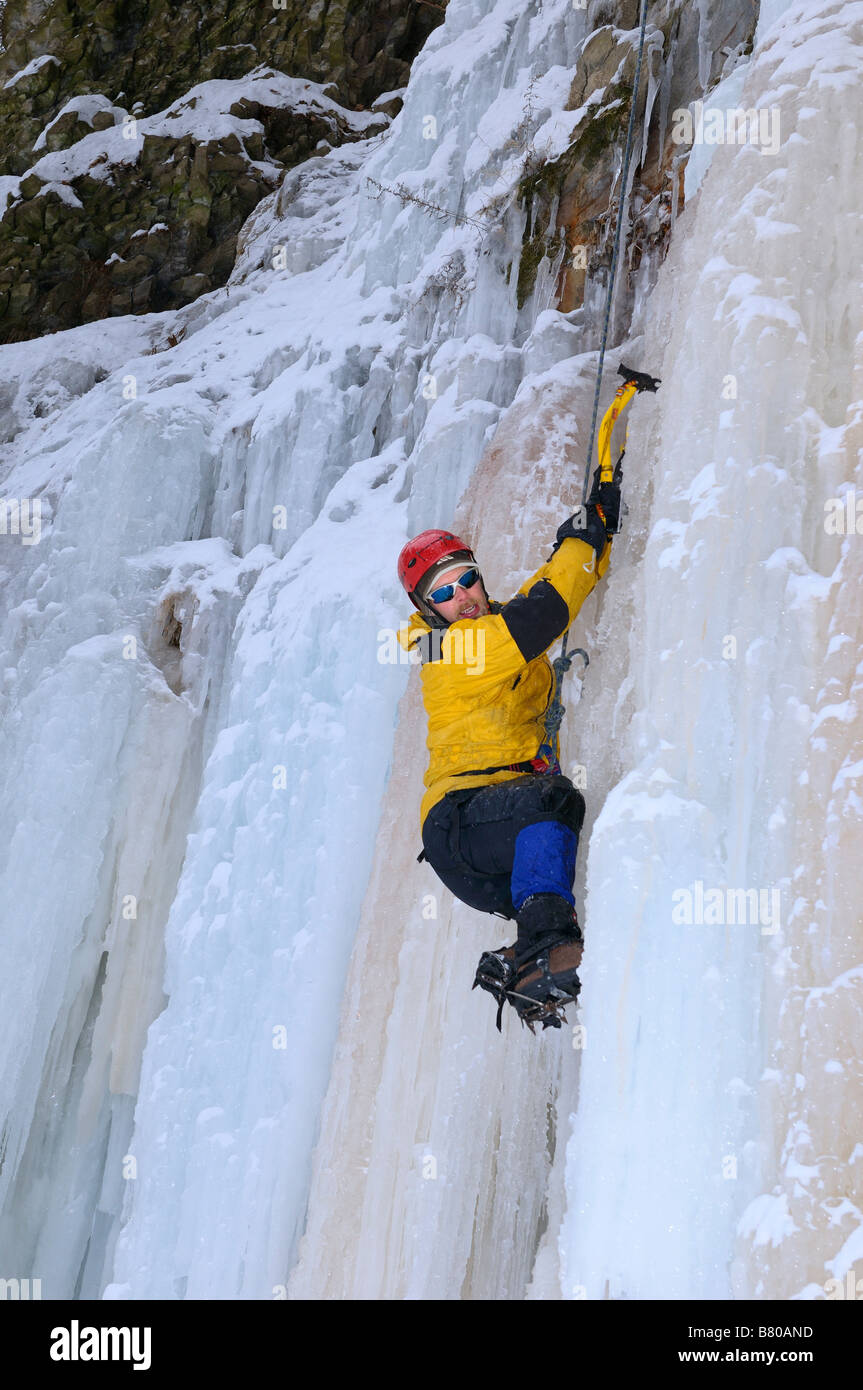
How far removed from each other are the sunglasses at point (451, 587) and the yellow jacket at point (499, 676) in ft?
0.33

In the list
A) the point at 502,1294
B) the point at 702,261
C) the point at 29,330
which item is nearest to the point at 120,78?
the point at 29,330

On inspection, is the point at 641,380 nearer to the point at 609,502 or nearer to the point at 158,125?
the point at 609,502

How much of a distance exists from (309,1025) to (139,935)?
5.95ft

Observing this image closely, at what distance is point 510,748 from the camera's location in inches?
155

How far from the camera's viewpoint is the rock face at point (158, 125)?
13.2 metres

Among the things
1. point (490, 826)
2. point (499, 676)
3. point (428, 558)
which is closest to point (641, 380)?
point (428, 558)

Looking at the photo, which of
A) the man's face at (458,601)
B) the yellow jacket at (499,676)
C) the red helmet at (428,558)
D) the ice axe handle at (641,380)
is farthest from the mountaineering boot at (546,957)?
the ice axe handle at (641,380)

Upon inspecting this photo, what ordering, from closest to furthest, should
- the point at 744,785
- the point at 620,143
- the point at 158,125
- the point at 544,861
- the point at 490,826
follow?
the point at 744,785
the point at 544,861
the point at 490,826
the point at 620,143
the point at 158,125

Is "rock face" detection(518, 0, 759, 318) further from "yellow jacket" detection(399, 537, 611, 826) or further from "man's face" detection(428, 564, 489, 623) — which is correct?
"yellow jacket" detection(399, 537, 611, 826)

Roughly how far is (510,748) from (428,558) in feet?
2.27

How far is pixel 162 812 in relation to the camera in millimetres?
7289

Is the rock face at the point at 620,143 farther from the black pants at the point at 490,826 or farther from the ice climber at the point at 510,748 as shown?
the black pants at the point at 490,826

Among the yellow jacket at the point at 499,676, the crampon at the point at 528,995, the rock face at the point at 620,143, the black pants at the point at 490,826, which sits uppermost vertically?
the rock face at the point at 620,143

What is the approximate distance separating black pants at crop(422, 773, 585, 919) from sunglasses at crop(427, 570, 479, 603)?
2.11 ft
